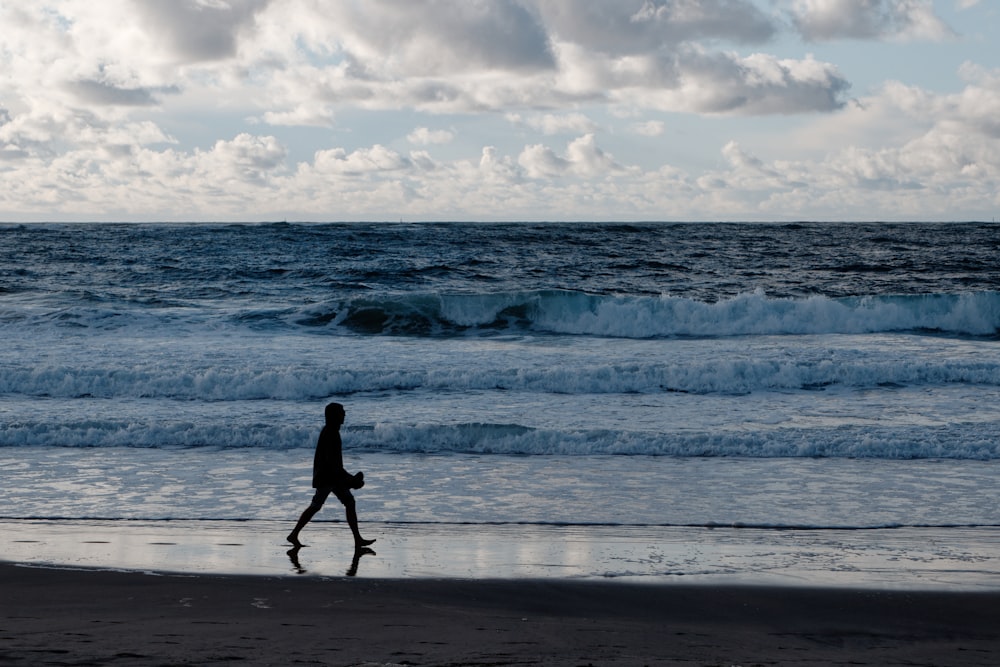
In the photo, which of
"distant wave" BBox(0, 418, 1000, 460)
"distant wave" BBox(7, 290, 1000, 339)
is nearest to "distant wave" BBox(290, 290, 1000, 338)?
"distant wave" BBox(7, 290, 1000, 339)

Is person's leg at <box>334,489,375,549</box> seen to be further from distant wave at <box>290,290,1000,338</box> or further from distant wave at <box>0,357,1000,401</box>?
distant wave at <box>290,290,1000,338</box>

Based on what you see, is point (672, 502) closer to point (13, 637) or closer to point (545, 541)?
point (545, 541)

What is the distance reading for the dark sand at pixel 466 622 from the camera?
547cm

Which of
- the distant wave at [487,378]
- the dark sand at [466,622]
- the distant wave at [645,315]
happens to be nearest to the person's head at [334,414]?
the dark sand at [466,622]

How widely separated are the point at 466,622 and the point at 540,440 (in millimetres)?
6906

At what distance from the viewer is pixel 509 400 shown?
1599cm

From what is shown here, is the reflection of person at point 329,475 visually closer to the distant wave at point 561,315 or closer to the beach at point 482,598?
the beach at point 482,598

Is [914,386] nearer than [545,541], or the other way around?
[545,541]

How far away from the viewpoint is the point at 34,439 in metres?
13.1

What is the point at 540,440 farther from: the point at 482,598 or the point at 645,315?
the point at 645,315

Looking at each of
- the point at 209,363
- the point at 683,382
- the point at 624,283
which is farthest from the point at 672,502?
the point at 624,283

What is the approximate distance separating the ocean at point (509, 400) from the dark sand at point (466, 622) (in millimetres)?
2273

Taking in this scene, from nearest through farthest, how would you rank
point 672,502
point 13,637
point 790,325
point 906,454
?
point 13,637, point 672,502, point 906,454, point 790,325

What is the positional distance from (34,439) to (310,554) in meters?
6.96
